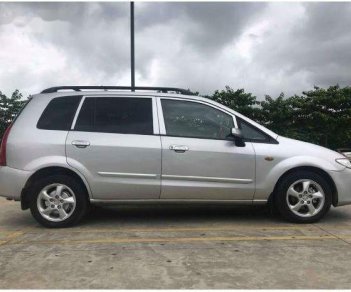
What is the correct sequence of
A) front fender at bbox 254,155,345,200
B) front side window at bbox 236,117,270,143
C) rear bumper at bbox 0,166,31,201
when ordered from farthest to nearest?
1. front side window at bbox 236,117,270,143
2. front fender at bbox 254,155,345,200
3. rear bumper at bbox 0,166,31,201

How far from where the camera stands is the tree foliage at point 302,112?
23578 millimetres

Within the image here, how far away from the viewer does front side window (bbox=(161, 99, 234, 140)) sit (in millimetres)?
6137

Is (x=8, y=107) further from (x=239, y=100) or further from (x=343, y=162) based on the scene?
(x=343, y=162)

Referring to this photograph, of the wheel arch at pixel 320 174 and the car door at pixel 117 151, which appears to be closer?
the car door at pixel 117 151

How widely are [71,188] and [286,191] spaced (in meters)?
2.69

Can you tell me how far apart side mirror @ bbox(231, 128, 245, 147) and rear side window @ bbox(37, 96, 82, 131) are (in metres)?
2.03

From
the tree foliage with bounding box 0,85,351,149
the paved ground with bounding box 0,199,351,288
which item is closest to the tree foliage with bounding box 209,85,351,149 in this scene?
the tree foliage with bounding box 0,85,351,149

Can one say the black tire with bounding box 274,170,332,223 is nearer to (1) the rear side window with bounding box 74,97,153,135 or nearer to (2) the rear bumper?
(1) the rear side window with bounding box 74,97,153,135

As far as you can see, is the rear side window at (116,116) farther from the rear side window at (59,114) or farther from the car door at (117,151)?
the rear side window at (59,114)

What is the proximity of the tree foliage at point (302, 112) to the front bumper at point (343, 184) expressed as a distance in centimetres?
1706

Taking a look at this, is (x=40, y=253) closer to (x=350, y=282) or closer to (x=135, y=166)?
(x=135, y=166)

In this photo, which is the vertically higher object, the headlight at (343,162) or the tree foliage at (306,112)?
the tree foliage at (306,112)

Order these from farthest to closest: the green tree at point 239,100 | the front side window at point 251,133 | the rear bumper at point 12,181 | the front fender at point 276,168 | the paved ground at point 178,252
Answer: the green tree at point 239,100 < the front side window at point 251,133 < the front fender at point 276,168 < the rear bumper at point 12,181 < the paved ground at point 178,252

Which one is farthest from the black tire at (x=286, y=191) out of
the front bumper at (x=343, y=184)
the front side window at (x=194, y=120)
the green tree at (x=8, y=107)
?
the green tree at (x=8, y=107)
